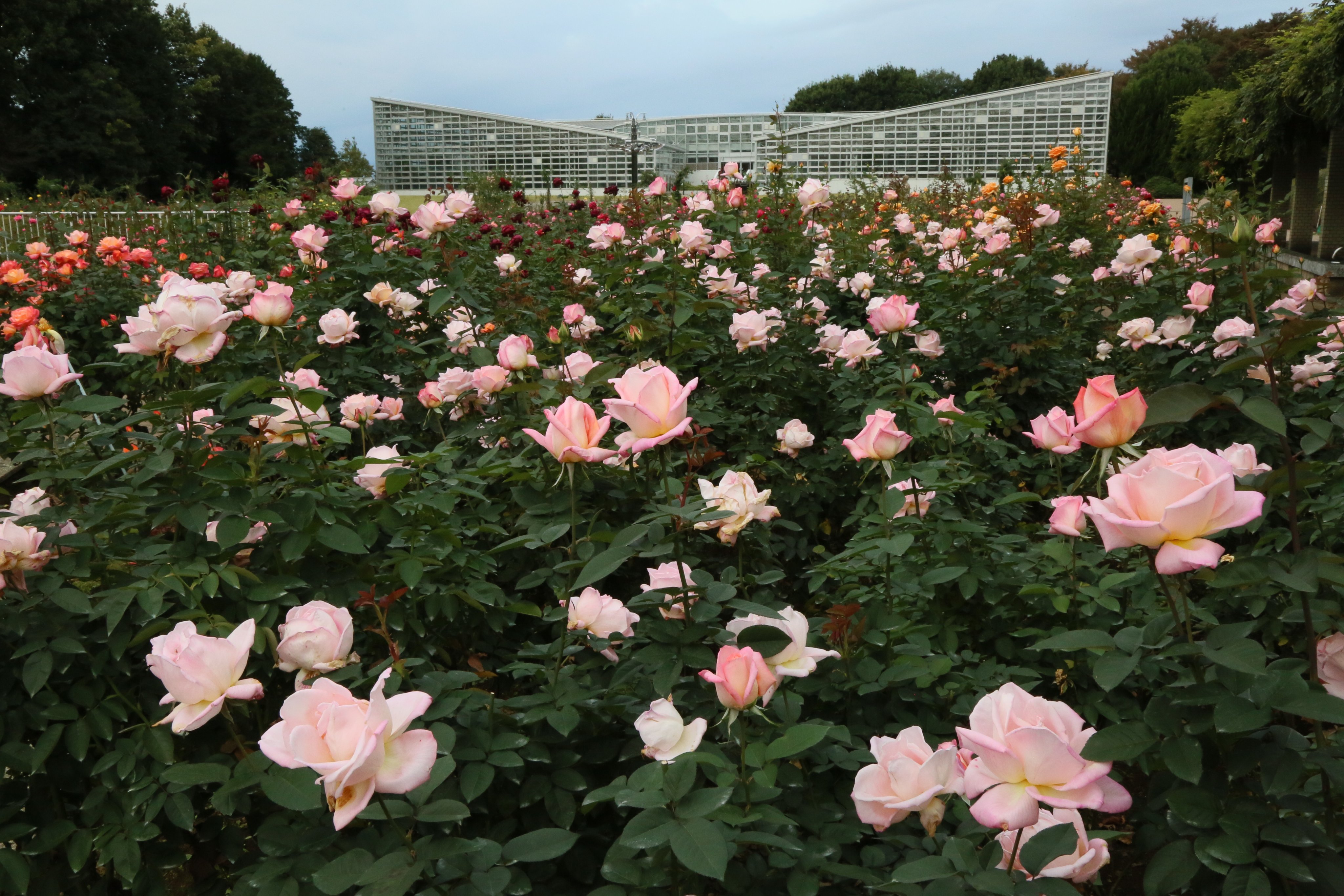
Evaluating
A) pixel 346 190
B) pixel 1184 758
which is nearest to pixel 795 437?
pixel 1184 758

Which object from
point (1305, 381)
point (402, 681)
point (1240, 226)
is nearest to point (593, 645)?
point (402, 681)

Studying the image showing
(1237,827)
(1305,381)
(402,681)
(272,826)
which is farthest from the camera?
(1305,381)

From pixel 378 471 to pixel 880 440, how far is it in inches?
33.0

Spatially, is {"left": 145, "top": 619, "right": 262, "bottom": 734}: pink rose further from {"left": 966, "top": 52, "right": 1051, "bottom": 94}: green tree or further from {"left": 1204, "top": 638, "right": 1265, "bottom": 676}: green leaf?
{"left": 966, "top": 52, "right": 1051, "bottom": 94}: green tree

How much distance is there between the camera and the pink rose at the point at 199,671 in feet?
2.93

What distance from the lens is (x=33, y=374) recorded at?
1290 mm

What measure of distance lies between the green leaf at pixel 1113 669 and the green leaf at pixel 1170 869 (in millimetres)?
164

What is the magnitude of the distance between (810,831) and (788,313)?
234 cm

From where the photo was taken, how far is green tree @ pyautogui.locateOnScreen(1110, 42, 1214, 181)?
34281mm

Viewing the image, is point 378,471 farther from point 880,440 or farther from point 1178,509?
point 1178,509

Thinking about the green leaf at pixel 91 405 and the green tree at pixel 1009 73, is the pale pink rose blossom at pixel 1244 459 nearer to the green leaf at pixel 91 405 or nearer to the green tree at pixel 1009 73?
the green leaf at pixel 91 405

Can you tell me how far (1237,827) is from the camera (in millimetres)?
813

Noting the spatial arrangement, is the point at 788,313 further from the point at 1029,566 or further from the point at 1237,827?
the point at 1237,827

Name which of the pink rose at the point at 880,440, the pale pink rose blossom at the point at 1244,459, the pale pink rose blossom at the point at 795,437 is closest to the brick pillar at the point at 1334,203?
the pale pink rose blossom at the point at 795,437
